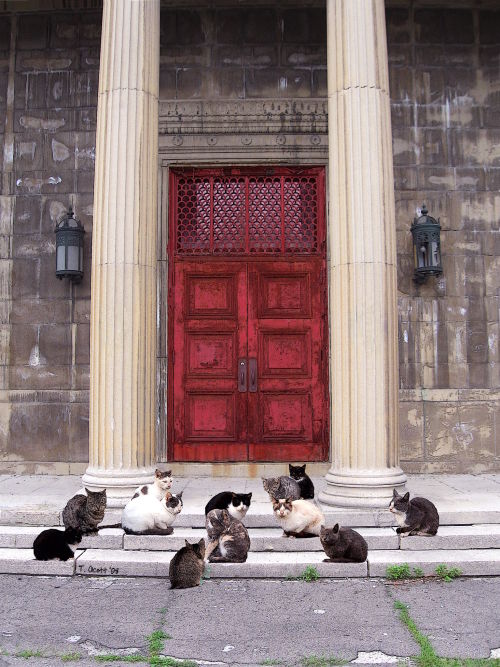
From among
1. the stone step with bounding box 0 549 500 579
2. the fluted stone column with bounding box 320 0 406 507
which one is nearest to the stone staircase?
the stone step with bounding box 0 549 500 579

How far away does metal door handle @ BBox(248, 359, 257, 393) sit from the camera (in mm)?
9125

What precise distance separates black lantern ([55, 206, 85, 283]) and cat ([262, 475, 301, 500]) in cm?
450

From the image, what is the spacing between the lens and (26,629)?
4.32 m

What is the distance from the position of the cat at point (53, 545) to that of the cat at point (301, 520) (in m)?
1.81

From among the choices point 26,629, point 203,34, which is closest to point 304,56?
point 203,34

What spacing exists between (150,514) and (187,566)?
0.88 meters

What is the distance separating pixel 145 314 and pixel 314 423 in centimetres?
332

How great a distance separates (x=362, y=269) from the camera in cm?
670

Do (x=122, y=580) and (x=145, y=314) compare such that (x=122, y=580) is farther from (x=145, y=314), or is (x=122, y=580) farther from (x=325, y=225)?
(x=325, y=225)

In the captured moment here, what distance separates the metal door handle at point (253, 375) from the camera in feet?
29.9

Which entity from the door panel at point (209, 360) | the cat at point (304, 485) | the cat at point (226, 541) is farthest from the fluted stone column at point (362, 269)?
the door panel at point (209, 360)

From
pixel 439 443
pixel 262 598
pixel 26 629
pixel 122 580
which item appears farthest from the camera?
pixel 439 443

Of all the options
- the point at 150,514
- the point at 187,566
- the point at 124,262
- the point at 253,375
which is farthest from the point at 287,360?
the point at 187,566

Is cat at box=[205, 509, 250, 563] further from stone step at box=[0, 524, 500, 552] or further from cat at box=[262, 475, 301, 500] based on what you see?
cat at box=[262, 475, 301, 500]
